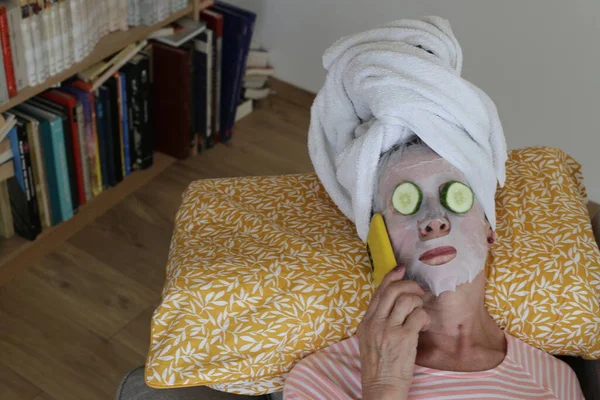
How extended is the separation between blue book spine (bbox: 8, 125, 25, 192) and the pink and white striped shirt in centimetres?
113

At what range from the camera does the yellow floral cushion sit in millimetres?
1290

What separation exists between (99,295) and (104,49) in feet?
2.34

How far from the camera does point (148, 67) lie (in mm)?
2379

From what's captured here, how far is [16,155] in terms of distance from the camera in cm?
204

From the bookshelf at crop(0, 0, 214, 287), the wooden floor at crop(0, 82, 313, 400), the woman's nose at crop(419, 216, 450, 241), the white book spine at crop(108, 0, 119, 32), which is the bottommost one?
the wooden floor at crop(0, 82, 313, 400)

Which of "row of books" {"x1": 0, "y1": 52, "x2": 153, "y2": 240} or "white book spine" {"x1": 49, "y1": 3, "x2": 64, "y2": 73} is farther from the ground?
"white book spine" {"x1": 49, "y1": 3, "x2": 64, "y2": 73}

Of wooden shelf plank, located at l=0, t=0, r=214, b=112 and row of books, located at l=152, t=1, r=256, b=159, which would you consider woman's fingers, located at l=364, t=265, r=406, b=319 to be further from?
row of books, located at l=152, t=1, r=256, b=159

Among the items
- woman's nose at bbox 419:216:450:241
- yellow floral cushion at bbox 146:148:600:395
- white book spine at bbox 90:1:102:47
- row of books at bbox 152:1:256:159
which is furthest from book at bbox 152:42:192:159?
woman's nose at bbox 419:216:450:241

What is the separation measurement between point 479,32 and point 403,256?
55.2 inches

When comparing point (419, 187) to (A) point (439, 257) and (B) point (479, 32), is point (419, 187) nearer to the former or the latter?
(A) point (439, 257)

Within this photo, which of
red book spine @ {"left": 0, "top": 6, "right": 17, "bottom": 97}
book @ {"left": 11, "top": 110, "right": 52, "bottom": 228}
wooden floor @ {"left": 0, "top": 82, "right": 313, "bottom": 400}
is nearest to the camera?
red book spine @ {"left": 0, "top": 6, "right": 17, "bottom": 97}

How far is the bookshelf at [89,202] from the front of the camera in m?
2.12

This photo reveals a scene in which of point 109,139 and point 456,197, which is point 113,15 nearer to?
point 109,139

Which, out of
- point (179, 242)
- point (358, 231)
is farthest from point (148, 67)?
point (358, 231)
